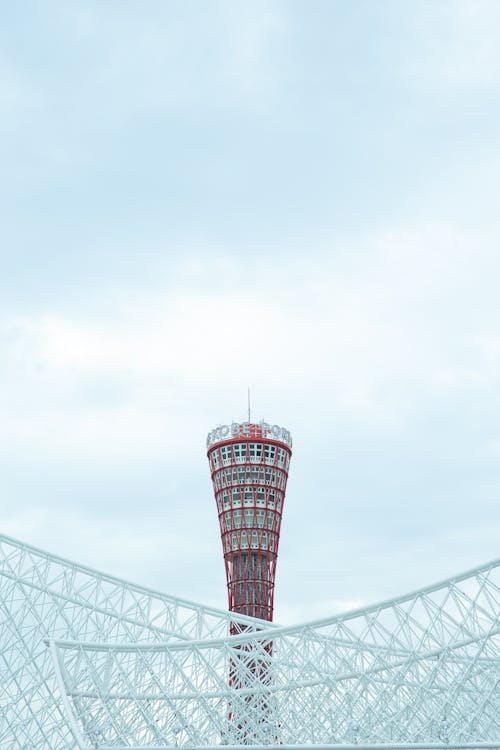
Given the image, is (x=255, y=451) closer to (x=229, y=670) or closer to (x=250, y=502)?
(x=250, y=502)

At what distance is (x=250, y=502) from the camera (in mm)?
106375

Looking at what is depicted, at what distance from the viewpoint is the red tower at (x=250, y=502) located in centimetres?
10425

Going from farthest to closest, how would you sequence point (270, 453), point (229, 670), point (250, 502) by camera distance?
point (270, 453), point (250, 502), point (229, 670)

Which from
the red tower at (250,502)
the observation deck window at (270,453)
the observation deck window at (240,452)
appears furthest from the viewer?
the observation deck window at (270,453)

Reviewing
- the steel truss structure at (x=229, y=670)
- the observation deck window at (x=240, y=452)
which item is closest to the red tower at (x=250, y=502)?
the observation deck window at (x=240, y=452)

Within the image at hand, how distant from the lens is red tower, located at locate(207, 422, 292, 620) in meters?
104

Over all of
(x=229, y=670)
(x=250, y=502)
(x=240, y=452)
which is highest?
(x=240, y=452)

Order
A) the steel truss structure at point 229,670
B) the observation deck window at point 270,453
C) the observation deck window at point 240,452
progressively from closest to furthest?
1. the steel truss structure at point 229,670
2. the observation deck window at point 240,452
3. the observation deck window at point 270,453

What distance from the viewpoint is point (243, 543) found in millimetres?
104812

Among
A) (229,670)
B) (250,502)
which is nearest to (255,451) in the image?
(250,502)

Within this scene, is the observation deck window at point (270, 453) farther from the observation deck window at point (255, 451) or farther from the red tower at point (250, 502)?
the observation deck window at point (255, 451)

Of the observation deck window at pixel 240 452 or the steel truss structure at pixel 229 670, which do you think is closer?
the steel truss structure at pixel 229 670

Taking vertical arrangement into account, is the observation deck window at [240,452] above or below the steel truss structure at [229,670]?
above

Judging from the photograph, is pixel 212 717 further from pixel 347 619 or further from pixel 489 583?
pixel 489 583
